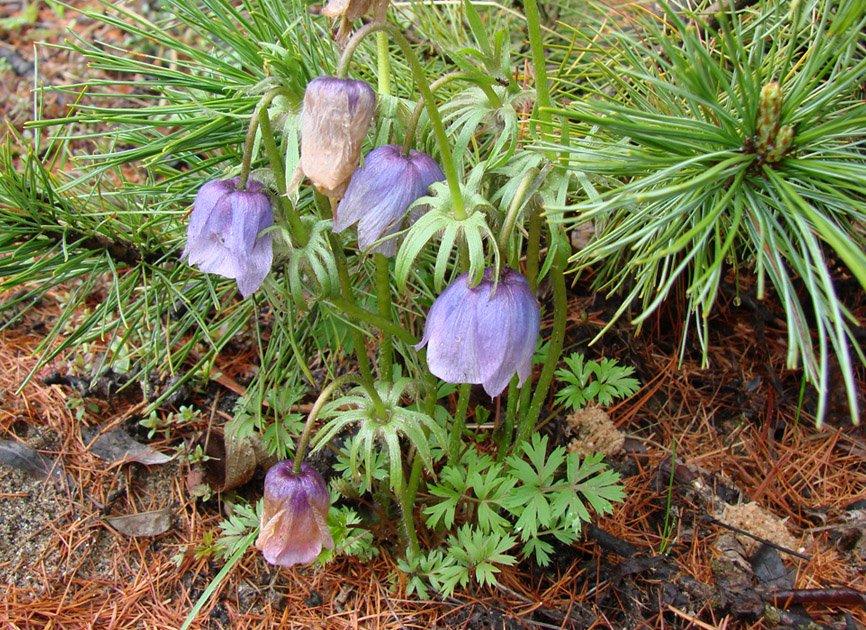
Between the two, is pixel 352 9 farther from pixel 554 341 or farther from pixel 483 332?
pixel 554 341

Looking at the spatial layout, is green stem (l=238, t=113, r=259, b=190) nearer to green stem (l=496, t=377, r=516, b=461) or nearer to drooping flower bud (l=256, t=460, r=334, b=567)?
drooping flower bud (l=256, t=460, r=334, b=567)

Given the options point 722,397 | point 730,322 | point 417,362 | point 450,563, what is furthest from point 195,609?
point 730,322

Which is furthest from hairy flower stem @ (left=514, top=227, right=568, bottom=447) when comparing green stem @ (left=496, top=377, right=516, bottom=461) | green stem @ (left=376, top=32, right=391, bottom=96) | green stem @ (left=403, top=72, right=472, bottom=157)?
green stem @ (left=376, top=32, right=391, bottom=96)

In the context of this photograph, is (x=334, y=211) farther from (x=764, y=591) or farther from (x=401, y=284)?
(x=764, y=591)

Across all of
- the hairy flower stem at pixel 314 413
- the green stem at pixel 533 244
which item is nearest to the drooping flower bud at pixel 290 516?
the hairy flower stem at pixel 314 413

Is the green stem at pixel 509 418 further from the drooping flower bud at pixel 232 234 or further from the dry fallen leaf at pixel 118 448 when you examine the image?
the dry fallen leaf at pixel 118 448
